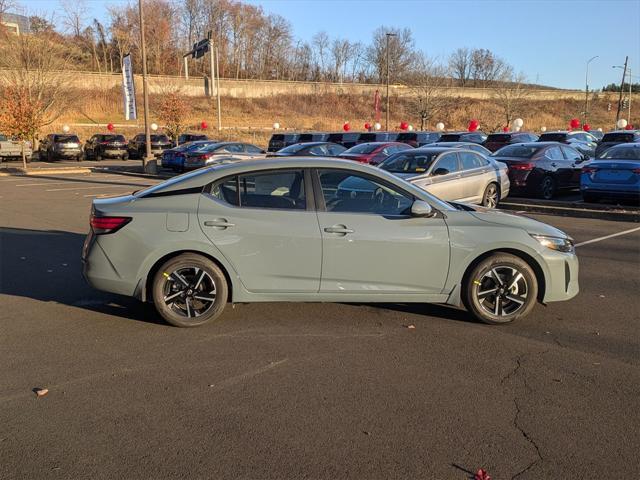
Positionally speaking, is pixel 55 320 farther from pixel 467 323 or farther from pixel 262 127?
pixel 262 127

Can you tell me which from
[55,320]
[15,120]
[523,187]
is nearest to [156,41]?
[15,120]

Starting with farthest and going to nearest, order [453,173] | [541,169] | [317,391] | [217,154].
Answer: [217,154] → [541,169] → [453,173] → [317,391]

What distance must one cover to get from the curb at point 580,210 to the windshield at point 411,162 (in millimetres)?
3115

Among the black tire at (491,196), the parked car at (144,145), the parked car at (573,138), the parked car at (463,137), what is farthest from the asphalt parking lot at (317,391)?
the parked car at (144,145)

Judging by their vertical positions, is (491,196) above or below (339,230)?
below

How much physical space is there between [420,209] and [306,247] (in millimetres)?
1093

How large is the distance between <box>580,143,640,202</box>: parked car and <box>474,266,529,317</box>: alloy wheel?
342 inches

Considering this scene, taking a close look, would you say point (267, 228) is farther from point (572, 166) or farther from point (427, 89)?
point (427, 89)

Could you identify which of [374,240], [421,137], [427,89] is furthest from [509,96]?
[374,240]

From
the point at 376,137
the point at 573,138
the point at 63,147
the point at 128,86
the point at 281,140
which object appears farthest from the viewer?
the point at 63,147

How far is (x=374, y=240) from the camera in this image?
16.9ft

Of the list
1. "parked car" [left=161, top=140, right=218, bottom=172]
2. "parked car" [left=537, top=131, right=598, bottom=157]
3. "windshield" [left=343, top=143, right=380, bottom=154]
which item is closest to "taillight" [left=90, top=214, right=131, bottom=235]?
"windshield" [left=343, top=143, right=380, bottom=154]

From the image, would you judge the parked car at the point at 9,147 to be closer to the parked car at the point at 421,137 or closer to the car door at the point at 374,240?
the parked car at the point at 421,137

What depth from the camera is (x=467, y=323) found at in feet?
17.8
